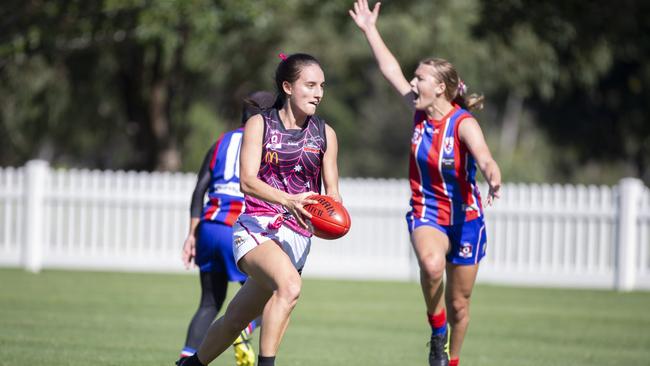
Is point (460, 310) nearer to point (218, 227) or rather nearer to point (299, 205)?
point (218, 227)

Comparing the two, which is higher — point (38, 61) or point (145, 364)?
point (38, 61)

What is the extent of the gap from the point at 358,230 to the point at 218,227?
9873 mm

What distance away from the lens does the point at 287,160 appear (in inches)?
244

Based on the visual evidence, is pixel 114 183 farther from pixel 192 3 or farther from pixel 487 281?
pixel 487 281

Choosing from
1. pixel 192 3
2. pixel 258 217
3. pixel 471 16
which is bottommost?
pixel 258 217

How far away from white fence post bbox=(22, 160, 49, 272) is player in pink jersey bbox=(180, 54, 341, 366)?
11.8 meters

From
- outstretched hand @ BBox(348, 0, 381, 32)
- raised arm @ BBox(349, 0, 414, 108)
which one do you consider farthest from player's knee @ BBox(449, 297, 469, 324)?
outstretched hand @ BBox(348, 0, 381, 32)

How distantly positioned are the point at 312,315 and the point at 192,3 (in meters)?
7.11

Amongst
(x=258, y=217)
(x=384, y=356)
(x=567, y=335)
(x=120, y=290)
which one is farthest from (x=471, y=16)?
(x=258, y=217)

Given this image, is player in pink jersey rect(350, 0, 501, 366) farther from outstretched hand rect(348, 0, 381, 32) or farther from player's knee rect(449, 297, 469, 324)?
outstretched hand rect(348, 0, 381, 32)

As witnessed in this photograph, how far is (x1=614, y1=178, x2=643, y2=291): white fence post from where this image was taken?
15969 mm

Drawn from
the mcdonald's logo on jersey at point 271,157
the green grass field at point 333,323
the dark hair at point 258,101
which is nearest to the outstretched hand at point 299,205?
the mcdonald's logo on jersey at point 271,157

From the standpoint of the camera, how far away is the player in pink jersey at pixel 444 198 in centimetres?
721

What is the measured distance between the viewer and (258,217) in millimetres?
6238
